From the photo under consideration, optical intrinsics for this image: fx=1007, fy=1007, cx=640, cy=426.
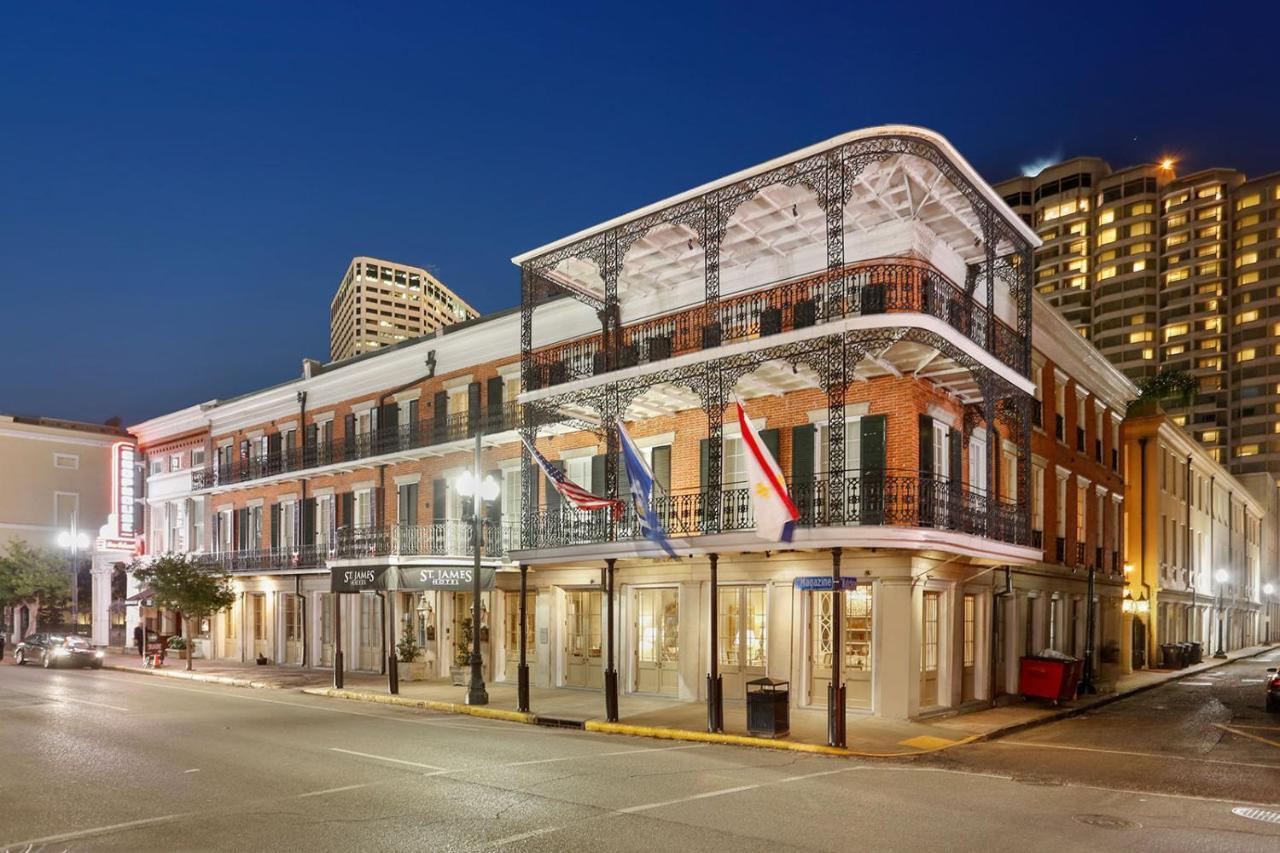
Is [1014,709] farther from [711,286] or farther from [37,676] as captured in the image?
[37,676]

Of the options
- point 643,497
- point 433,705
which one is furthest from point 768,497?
point 433,705

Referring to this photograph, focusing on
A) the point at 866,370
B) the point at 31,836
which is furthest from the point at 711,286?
the point at 31,836

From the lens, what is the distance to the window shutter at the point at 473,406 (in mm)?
29797

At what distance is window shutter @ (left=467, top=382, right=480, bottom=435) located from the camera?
29.8 m

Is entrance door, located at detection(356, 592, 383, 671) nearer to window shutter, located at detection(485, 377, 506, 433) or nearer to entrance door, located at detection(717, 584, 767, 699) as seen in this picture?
window shutter, located at detection(485, 377, 506, 433)

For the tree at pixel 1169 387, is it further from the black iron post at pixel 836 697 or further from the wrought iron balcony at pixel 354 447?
the black iron post at pixel 836 697

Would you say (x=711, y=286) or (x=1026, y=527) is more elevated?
(x=711, y=286)

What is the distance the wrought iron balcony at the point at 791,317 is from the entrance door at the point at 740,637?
549 centimetres

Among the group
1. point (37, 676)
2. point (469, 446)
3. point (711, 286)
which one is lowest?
point (37, 676)

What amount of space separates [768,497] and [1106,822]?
7.78m

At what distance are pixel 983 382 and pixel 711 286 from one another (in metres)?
5.84

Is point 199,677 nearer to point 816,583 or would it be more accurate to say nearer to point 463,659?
point 463,659

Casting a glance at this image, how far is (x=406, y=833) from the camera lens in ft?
32.5

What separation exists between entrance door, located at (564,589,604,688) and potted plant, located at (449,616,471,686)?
307cm
